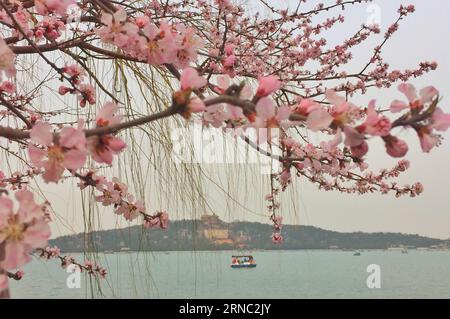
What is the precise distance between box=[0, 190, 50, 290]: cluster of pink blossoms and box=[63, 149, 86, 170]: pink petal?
60 mm

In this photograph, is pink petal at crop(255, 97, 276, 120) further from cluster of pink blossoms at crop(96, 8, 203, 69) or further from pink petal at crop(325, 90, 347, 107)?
cluster of pink blossoms at crop(96, 8, 203, 69)

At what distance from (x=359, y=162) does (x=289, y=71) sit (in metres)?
1.45

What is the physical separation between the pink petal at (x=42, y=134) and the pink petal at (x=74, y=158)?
37mm

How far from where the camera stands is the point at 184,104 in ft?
2.03

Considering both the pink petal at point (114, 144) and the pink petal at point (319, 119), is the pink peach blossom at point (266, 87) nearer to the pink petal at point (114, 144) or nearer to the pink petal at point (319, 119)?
the pink petal at point (319, 119)

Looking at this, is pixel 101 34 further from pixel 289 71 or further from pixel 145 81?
pixel 289 71

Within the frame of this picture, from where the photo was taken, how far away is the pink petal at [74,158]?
2.15 feet

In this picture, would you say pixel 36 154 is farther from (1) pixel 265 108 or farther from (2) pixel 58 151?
(1) pixel 265 108

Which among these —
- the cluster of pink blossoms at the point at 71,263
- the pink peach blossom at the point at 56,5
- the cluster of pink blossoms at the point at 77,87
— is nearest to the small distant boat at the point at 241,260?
the cluster of pink blossoms at the point at 71,263

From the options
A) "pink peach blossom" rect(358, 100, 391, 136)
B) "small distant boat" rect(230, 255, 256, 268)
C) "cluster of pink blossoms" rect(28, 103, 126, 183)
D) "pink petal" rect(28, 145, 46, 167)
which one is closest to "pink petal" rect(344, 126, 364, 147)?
"pink peach blossom" rect(358, 100, 391, 136)

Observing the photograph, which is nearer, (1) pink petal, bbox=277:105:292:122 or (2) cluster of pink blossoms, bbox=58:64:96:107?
(1) pink petal, bbox=277:105:292:122

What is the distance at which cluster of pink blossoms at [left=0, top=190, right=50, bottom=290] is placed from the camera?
2.08 feet

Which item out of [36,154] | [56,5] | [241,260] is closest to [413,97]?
[36,154]
